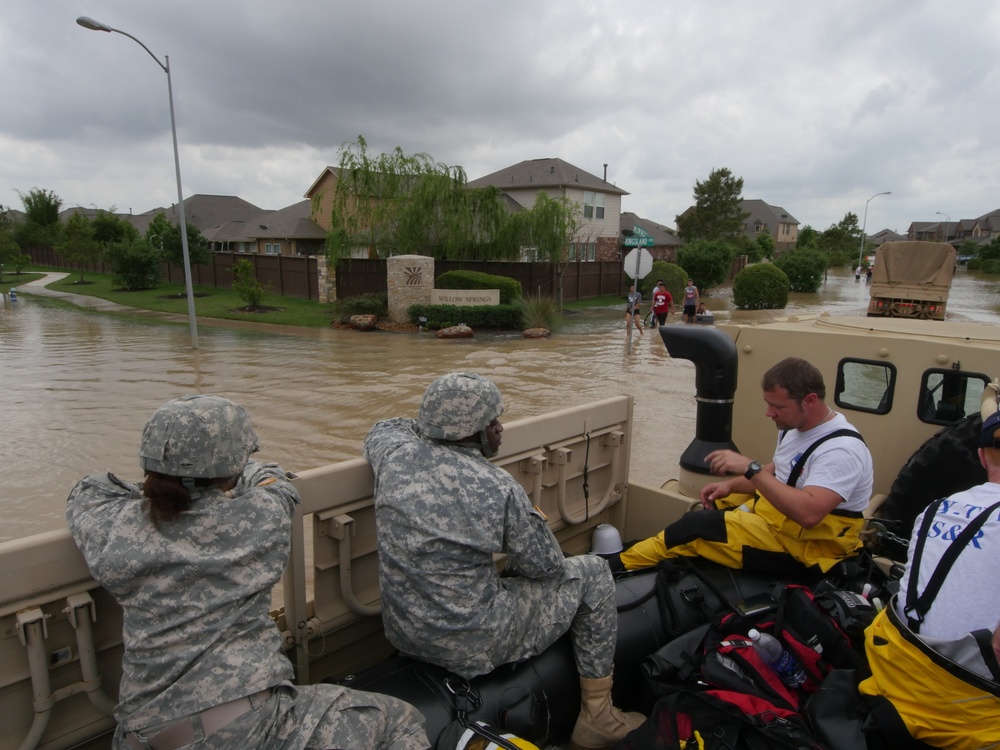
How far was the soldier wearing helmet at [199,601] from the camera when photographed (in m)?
1.77

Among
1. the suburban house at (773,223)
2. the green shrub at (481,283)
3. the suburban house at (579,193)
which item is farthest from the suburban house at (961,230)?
the green shrub at (481,283)

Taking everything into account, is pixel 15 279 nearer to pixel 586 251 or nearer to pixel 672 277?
pixel 586 251

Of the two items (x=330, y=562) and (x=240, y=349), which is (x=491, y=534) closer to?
(x=330, y=562)

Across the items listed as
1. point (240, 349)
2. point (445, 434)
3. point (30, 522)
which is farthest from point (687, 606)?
point (240, 349)

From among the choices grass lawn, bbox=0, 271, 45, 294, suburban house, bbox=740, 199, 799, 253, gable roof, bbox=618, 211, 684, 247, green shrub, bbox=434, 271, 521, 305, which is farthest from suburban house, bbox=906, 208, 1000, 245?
grass lawn, bbox=0, 271, 45, 294

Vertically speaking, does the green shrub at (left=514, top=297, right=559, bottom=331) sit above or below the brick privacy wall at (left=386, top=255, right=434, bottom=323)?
below

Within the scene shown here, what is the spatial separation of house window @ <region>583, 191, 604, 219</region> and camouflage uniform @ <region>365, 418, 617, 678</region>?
40.5 m

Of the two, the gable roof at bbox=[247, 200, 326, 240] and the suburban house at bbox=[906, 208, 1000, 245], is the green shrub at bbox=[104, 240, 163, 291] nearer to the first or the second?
the gable roof at bbox=[247, 200, 326, 240]

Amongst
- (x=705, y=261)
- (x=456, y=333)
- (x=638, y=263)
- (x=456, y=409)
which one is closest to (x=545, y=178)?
(x=705, y=261)

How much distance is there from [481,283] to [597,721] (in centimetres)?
2073

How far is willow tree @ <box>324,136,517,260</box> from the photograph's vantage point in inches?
996

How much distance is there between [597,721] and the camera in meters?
2.57

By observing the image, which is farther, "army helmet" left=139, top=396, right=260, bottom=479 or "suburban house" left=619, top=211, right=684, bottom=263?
"suburban house" left=619, top=211, right=684, bottom=263

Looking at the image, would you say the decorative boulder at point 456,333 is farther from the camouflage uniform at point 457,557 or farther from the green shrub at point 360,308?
the camouflage uniform at point 457,557
